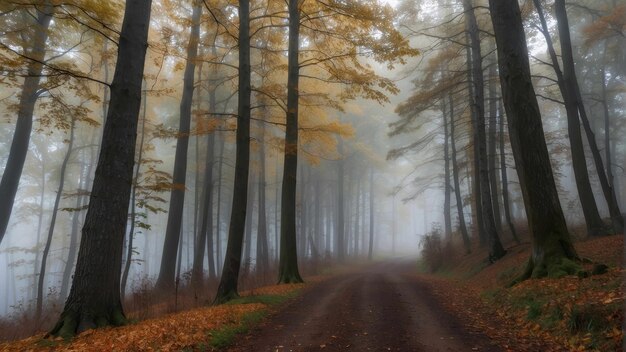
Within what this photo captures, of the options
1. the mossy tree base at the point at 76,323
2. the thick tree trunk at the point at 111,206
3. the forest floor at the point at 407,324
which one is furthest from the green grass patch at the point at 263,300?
the mossy tree base at the point at 76,323

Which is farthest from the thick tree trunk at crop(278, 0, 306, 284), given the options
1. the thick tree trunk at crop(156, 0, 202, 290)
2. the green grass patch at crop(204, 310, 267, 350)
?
the green grass patch at crop(204, 310, 267, 350)

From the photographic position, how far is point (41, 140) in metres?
28.3

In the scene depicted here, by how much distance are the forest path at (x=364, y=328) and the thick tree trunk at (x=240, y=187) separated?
5.81ft

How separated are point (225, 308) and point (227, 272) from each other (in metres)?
1.86

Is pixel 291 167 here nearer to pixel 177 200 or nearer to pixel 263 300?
pixel 177 200

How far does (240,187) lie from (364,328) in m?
→ 5.51

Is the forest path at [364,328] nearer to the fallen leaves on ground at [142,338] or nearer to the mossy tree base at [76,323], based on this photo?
the fallen leaves on ground at [142,338]

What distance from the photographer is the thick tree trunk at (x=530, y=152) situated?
841 cm

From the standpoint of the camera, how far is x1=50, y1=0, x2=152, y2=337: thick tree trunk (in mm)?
6402

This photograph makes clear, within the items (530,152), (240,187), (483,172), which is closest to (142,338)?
(240,187)

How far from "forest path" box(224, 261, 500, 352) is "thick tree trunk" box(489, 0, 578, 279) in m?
2.64

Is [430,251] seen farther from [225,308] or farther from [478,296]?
[225,308]

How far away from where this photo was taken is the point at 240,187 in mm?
10555

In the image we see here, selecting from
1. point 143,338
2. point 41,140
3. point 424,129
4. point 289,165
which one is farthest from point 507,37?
point 41,140
